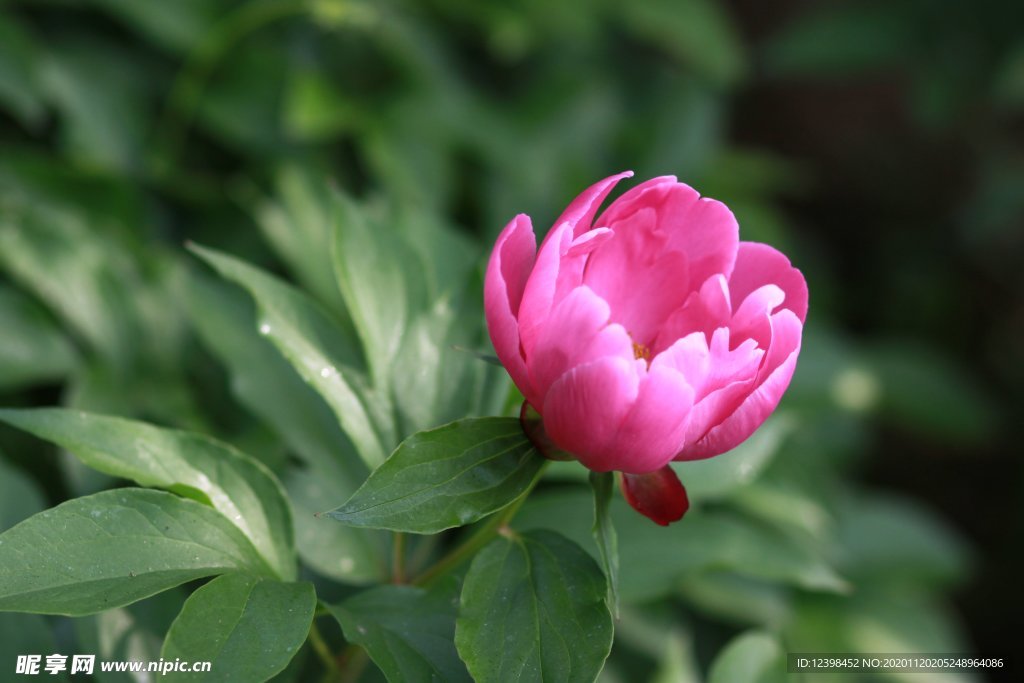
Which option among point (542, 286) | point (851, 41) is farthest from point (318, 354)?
point (851, 41)

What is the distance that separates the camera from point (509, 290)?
82 cm

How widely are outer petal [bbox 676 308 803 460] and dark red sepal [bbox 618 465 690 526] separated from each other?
0.05m

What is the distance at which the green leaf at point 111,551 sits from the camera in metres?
0.76

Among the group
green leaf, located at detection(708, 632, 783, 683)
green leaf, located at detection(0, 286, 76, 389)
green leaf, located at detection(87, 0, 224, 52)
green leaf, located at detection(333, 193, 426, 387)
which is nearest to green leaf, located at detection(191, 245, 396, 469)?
green leaf, located at detection(333, 193, 426, 387)

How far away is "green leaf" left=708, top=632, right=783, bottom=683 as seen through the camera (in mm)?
1089

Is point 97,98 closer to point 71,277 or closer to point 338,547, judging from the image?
point 71,277

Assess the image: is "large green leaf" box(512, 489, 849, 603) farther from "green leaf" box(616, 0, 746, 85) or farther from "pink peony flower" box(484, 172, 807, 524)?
"green leaf" box(616, 0, 746, 85)

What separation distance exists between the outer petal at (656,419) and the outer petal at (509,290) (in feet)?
0.31

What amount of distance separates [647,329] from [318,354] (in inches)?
13.3

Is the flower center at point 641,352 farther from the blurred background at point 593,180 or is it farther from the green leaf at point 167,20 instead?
the green leaf at point 167,20

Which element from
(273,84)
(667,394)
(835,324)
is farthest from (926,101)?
(667,394)

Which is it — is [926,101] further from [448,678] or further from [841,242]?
[448,678]

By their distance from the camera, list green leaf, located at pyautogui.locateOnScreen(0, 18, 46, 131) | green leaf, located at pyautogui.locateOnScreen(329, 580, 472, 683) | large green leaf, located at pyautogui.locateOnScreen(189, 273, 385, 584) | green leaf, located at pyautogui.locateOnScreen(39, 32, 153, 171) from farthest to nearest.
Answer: green leaf, located at pyautogui.locateOnScreen(39, 32, 153, 171) < green leaf, located at pyautogui.locateOnScreen(0, 18, 46, 131) < large green leaf, located at pyautogui.locateOnScreen(189, 273, 385, 584) < green leaf, located at pyautogui.locateOnScreen(329, 580, 472, 683)

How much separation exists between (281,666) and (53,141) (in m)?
1.54
